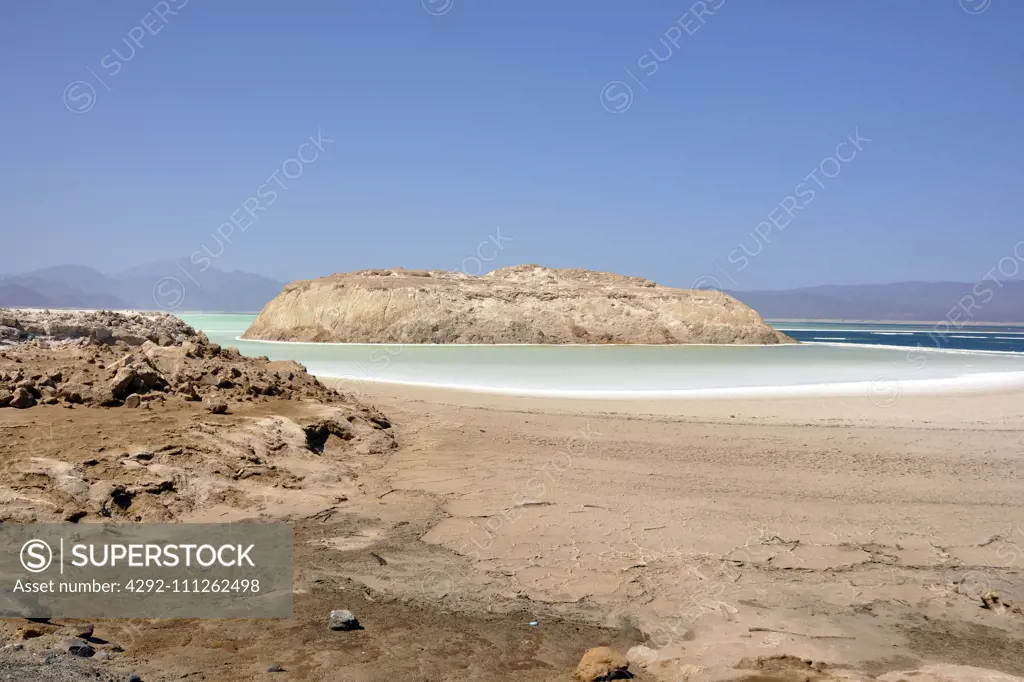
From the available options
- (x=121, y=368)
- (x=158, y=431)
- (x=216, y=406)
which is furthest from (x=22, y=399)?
(x=216, y=406)

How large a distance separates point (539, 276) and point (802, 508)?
48.5 meters

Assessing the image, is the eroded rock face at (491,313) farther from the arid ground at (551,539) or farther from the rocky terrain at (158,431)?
the arid ground at (551,539)

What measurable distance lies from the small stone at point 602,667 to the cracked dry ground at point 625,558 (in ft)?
0.41

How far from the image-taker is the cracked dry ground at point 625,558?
3.80m

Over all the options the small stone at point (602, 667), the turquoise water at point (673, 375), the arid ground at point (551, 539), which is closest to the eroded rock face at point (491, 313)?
the turquoise water at point (673, 375)

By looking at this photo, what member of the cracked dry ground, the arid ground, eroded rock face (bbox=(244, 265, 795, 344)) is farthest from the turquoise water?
eroded rock face (bbox=(244, 265, 795, 344))

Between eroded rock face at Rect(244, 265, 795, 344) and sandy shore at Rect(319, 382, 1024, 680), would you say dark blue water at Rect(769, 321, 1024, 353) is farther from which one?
sandy shore at Rect(319, 382, 1024, 680)

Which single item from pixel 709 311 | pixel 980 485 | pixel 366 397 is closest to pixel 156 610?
pixel 980 485

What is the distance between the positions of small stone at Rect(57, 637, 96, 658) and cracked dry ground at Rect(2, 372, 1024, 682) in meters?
0.23

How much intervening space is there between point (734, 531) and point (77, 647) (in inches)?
184

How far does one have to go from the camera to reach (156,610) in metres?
4.14

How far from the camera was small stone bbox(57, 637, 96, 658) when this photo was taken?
3.30 m

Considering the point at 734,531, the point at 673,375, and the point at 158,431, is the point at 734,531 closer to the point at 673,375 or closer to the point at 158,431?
the point at 158,431

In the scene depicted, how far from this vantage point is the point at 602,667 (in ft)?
11.5
